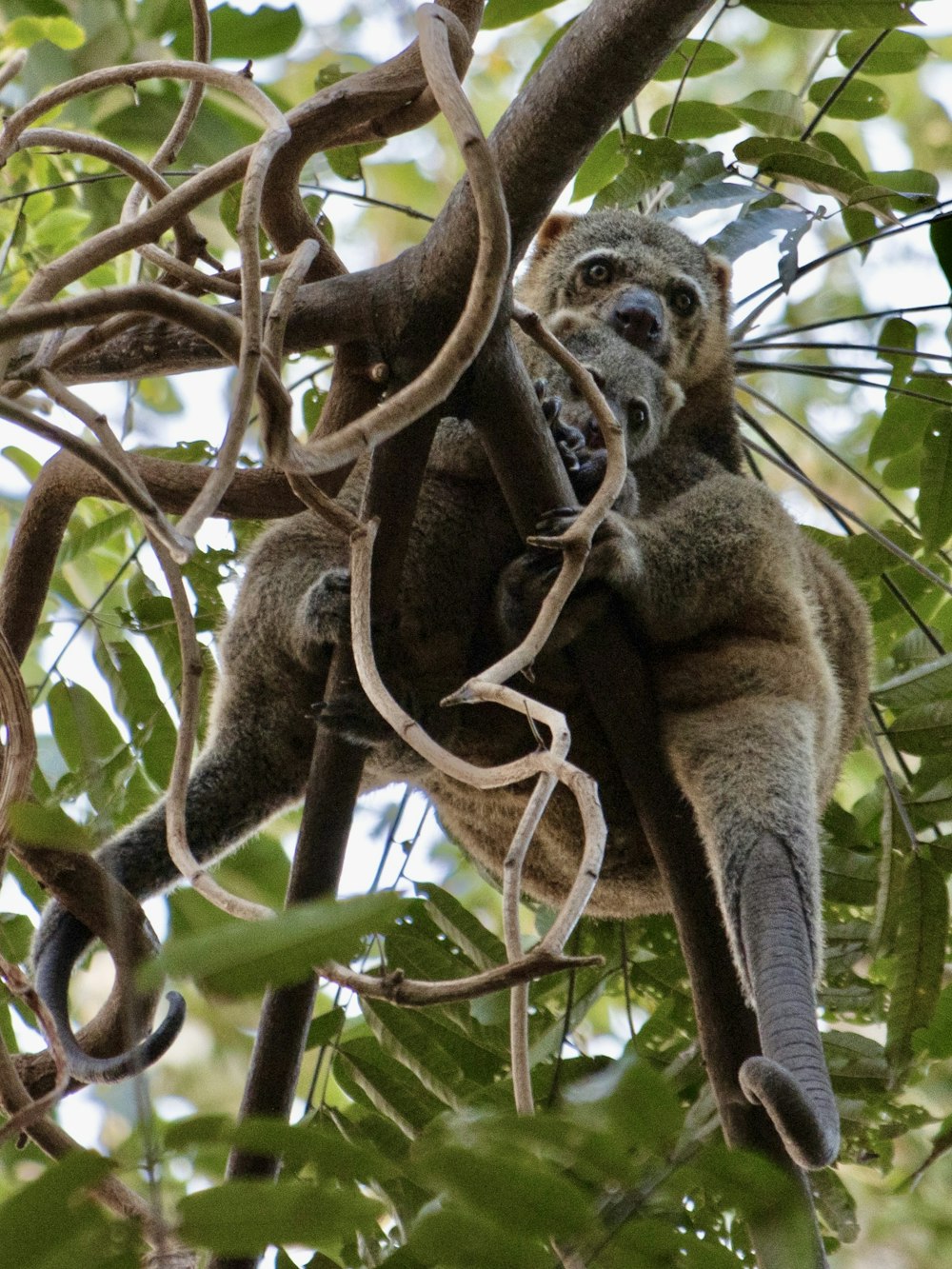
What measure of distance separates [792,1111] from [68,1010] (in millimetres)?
1765

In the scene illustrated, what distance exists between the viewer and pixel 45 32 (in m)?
4.43

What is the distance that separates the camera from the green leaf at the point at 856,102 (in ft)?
14.7

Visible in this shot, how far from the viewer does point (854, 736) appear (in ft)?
13.6

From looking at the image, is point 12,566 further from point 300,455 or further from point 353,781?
point 300,455

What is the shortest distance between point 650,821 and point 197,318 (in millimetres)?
1733

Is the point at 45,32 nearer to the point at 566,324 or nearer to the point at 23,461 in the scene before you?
the point at 23,461

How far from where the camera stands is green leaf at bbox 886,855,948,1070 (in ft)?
11.5

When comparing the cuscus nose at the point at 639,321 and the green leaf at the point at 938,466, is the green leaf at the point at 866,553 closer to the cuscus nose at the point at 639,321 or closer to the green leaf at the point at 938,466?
the green leaf at the point at 938,466

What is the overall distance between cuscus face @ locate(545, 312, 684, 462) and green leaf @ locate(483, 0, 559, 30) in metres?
0.88

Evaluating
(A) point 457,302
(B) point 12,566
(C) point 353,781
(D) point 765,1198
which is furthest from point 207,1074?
(D) point 765,1198

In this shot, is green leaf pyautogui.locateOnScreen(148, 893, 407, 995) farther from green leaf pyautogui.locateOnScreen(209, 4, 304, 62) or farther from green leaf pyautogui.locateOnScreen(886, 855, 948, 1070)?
green leaf pyautogui.locateOnScreen(209, 4, 304, 62)

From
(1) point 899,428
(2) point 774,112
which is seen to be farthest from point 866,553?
(2) point 774,112

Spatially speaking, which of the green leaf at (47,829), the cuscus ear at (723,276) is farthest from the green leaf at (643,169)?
the green leaf at (47,829)

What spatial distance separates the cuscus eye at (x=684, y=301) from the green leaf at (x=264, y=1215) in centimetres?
370
